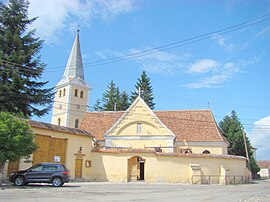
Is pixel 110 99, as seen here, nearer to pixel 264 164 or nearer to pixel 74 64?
pixel 74 64

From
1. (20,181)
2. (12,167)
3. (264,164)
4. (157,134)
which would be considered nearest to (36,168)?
(20,181)

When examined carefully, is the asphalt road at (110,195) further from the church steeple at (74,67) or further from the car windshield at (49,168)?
the church steeple at (74,67)

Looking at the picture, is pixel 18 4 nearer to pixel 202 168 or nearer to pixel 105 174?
pixel 105 174

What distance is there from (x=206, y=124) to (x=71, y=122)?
79.8ft

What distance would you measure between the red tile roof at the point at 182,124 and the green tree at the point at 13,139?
21599 mm

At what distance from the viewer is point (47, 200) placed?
1333 centimetres

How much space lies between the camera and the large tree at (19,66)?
31203 mm

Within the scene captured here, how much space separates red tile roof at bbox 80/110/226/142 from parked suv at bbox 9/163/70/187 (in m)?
20.5

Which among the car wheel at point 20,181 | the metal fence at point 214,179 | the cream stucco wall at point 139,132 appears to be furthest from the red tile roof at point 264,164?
the car wheel at point 20,181

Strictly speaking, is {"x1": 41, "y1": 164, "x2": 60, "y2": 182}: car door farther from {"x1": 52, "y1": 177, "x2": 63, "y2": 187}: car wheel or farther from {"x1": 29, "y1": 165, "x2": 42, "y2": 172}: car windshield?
{"x1": 52, "y1": 177, "x2": 63, "y2": 187}: car wheel

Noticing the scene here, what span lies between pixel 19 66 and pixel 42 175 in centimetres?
1477

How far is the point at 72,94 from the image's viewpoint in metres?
56.4

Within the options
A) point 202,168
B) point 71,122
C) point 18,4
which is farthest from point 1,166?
point 71,122

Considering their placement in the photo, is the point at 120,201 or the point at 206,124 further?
the point at 206,124
